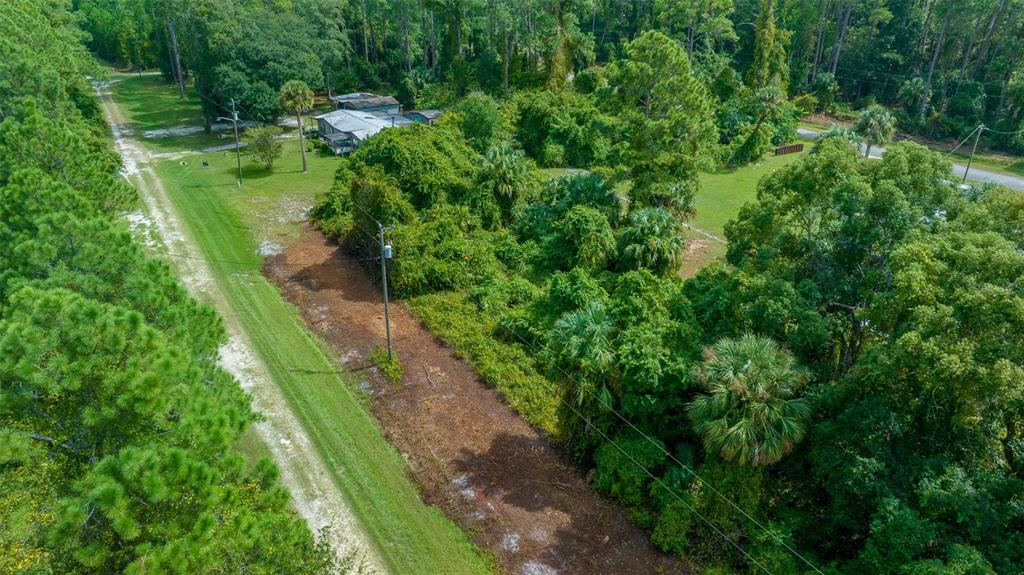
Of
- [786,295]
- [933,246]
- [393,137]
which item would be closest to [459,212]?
[393,137]

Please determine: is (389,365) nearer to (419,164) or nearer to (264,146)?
(419,164)

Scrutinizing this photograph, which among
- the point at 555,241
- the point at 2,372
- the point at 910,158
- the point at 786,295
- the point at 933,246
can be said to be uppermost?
the point at 910,158

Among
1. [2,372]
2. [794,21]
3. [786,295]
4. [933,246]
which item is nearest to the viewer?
[2,372]

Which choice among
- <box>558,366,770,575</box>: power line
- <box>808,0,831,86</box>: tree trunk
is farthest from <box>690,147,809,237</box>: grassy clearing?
<box>808,0,831,86</box>: tree trunk

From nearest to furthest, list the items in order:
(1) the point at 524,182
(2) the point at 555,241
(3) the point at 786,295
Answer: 1. (3) the point at 786,295
2. (2) the point at 555,241
3. (1) the point at 524,182

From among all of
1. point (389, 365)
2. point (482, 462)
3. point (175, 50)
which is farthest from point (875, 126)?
point (175, 50)

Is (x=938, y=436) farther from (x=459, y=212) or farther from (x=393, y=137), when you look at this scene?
(x=393, y=137)

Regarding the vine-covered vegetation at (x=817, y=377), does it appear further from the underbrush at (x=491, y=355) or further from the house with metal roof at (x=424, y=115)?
the house with metal roof at (x=424, y=115)

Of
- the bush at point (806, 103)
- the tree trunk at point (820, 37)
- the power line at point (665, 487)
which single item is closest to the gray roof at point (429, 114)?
the bush at point (806, 103)
